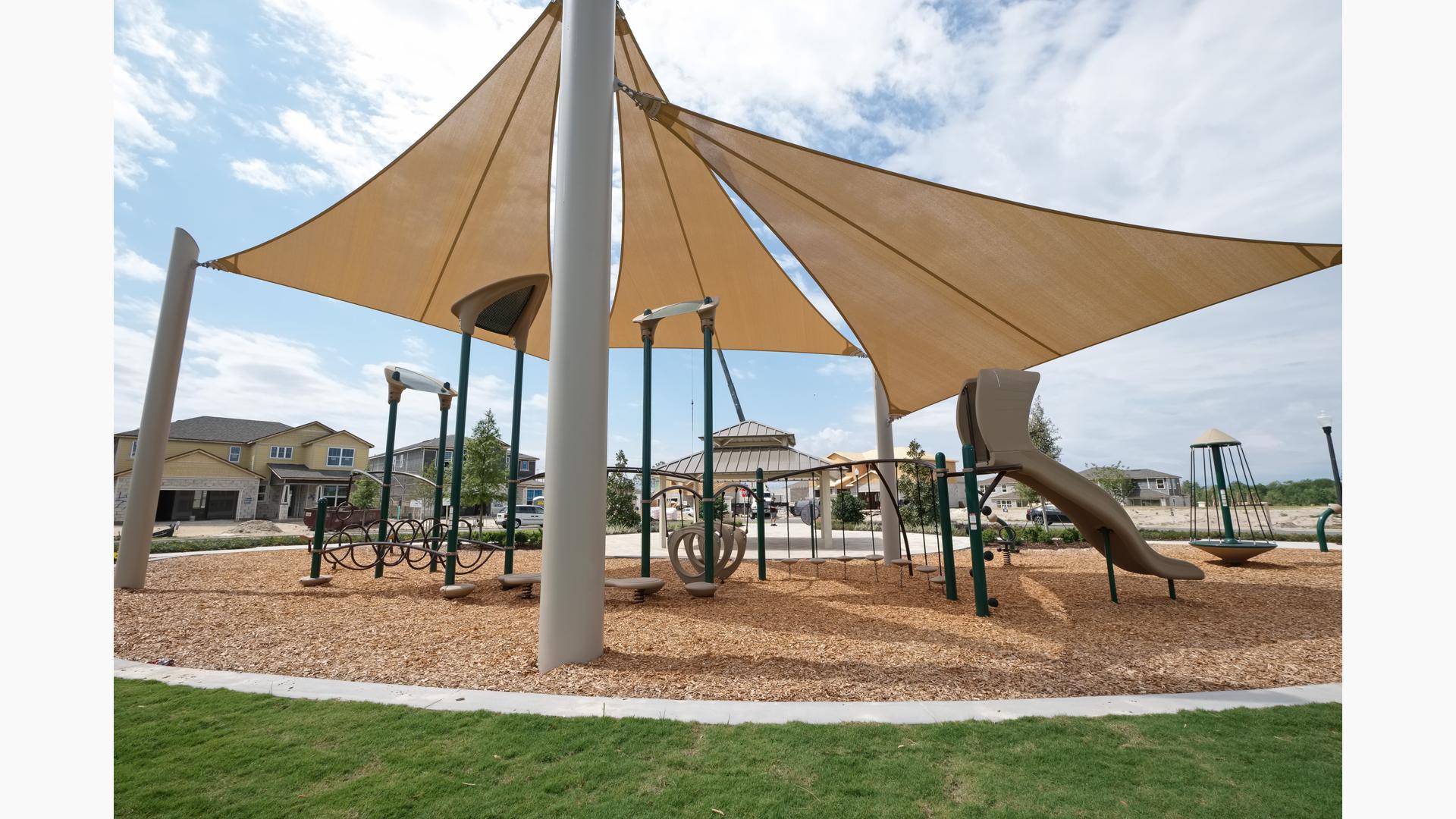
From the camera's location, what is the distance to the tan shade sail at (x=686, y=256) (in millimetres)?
9469

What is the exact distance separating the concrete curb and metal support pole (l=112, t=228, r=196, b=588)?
562cm

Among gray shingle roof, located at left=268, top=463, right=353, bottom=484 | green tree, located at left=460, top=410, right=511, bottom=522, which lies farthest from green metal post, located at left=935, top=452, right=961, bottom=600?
gray shingle roof, located at left=268, top=463, right=353, bottom=484

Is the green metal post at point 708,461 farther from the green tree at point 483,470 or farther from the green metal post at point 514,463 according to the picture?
the green tree at point 483,470

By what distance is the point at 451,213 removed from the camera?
9.70m

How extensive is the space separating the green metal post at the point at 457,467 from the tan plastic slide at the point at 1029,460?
6580 mm

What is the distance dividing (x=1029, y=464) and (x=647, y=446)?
16.1 feet

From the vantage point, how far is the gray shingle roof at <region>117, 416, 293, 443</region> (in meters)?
29.7

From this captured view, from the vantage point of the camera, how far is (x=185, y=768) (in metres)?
2.76

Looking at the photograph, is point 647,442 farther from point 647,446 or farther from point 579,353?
point 579,353

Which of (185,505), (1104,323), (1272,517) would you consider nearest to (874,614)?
(1104,323)

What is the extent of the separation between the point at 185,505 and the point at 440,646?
3165cm

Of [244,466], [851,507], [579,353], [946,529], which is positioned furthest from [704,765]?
[244,466]

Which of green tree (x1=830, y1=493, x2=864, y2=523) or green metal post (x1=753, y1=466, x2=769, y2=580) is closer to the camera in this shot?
green metal post (x1=753, y1=466, x2=769, y2=580)

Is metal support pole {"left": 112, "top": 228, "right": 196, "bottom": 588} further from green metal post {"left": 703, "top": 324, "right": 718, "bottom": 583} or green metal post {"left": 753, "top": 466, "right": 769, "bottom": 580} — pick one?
green metal post {"left": 753, "top": 466, "right": 769, "bottom": 580}
